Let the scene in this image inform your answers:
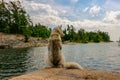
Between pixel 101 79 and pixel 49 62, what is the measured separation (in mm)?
4108

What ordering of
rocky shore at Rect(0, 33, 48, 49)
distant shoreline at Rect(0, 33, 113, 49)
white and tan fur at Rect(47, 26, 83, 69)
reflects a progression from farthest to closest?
rocky shore at Rect(0, 33, 48, 49)
distant shoreline at Rect(0, 33, 113, 49)
white and tan fur at Rect(47, 26, 83, 69)

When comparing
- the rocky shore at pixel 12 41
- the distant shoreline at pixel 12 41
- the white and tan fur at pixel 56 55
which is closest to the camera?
the white and tan fur at pixel 56 55

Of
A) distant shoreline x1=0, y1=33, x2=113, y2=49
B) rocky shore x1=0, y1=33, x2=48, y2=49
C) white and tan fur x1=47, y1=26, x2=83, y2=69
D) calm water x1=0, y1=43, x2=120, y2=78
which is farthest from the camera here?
rocky shore x1=0, y1=33, x2=48, y2=49

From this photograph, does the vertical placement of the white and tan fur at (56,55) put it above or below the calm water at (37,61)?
above

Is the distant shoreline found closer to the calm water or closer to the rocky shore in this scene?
the rocky shore

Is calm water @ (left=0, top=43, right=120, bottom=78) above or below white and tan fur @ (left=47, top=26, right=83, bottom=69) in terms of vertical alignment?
below

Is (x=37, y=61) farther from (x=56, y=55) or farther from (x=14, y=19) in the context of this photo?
(x=14, y=19)

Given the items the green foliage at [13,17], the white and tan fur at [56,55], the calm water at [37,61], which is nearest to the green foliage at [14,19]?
the green foliage at [13,17]

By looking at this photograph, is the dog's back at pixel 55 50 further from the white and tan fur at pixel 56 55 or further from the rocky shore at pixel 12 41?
the rocky shore at pixel 12 41

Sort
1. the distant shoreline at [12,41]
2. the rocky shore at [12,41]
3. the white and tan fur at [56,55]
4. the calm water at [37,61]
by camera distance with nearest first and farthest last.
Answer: the white and tan fur at [56,55] → the calm water at [37,61] → the distant shoreline at [12,41] → the rocky shore at [12,41]

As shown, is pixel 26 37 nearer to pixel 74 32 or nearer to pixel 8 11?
pixel 8 11

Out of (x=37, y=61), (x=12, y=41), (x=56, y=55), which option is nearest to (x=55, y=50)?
(x=56, y=55)

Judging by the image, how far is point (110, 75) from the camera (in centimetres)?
1070

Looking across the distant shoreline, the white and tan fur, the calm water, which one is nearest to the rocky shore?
the distant shoreline
